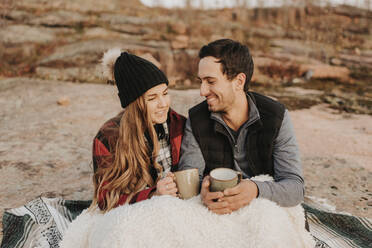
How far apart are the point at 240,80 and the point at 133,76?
36.3 inches

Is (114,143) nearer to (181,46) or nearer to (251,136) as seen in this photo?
(251,136)

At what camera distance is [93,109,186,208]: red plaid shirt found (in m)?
2.48

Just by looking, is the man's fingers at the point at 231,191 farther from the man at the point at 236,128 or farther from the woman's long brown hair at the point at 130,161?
the woman's long brown hair at the point at 130,161

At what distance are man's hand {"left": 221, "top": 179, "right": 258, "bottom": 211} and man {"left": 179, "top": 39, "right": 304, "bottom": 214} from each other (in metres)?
0.27

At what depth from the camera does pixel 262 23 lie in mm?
25703

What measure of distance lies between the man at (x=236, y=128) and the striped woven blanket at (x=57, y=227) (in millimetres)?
929

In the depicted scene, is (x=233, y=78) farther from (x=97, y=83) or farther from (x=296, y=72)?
(x=296, y=72)

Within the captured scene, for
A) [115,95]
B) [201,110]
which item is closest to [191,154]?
[201,110]

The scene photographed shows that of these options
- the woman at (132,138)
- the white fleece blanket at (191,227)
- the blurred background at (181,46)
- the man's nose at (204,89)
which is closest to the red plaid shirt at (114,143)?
the woman at (132,138)

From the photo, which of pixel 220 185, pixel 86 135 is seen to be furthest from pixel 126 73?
pixel 86 135

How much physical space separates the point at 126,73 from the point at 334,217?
8.38 ft

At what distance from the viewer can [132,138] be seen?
8.89ft

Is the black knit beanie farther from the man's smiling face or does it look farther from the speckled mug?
the speckled mug

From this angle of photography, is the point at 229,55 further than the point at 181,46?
No
